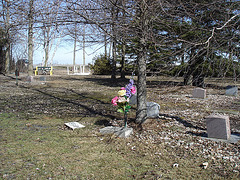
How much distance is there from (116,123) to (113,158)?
260 cm

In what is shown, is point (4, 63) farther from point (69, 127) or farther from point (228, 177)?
point (228, 177)

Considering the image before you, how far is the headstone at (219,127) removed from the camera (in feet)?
17.5

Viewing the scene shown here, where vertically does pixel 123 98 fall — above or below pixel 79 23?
below

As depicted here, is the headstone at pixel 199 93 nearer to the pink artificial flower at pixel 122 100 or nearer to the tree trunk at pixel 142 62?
the tree trunk at pixel 142 62

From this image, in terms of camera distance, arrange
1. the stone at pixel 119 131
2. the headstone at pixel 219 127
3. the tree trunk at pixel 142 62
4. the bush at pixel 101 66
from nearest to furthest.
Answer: the headstone at pixel 219 127
the stone at pixel 119 131
the tree trunk at pixel 142 62
the bush at pixel 101 66

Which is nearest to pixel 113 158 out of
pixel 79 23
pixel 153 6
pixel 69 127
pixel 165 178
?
pixel 165 178

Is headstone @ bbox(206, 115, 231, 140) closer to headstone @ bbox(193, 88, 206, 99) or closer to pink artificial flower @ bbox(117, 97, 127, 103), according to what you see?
pink artificial flower @ bbox(117, 97, 127, 103)

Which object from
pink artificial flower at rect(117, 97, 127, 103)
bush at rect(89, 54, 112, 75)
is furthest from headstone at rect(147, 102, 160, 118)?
bush at rect(89, 54, 112, 75)

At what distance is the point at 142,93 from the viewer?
6547mm

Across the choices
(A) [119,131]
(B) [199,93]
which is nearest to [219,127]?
(A) [119,131]

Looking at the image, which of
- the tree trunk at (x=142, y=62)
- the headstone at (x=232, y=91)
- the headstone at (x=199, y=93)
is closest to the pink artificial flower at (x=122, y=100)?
the tree trunk at (x=142, y=62)

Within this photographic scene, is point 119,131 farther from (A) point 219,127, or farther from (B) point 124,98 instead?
(A) point 219,127

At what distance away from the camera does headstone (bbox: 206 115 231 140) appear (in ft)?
17.5

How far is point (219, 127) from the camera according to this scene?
5348mm
